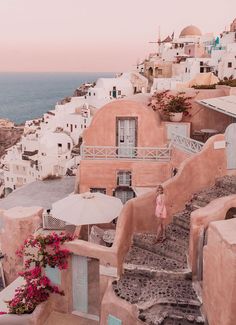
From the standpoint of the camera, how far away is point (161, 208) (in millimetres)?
12789

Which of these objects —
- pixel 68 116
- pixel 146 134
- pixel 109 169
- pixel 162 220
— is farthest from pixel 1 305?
pixel 68 116

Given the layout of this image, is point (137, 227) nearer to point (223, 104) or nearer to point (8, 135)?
point (223, 104)

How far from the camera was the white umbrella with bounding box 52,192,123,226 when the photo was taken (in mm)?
13633

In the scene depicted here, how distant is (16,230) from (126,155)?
634 cm

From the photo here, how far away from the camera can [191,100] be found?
19.7 metres

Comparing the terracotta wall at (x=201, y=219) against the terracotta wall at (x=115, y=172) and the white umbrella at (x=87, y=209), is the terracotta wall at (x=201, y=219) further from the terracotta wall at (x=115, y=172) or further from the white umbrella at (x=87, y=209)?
the terracotta wall at (x=115, y=172)

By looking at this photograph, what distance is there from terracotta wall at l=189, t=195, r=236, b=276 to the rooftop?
10403 mm

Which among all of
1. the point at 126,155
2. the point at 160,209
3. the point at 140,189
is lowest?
the point at 140,189

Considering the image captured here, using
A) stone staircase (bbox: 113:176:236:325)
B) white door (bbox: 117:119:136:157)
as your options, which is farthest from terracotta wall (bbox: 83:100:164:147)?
stone staircase (bbox: 113:176:236:325)

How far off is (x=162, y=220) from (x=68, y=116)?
62350 mm

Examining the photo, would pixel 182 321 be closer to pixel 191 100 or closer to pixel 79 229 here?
pixel 79 229

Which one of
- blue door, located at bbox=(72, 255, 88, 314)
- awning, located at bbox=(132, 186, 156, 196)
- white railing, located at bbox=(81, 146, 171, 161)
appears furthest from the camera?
white railing, located at bbox=(81, 146, 171, 161)

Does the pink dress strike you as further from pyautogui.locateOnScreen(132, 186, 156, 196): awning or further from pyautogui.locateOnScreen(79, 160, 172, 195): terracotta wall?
pyautogui.locateOnScreen(79, 160, 172, 195): terracotta wall

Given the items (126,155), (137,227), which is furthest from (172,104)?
(137,227)
